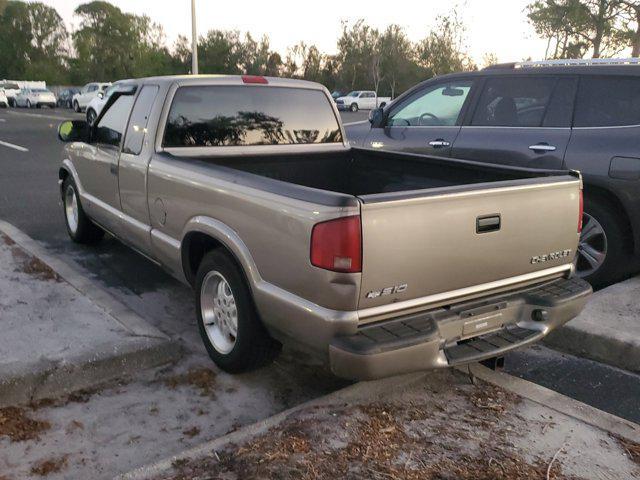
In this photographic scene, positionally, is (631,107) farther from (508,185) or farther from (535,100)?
(508,185)

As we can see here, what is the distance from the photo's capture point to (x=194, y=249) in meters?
4.11

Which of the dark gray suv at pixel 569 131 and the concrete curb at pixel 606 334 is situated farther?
the dark gray suv at pixel 569 131

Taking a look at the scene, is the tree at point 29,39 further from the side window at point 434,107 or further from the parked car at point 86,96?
the side window at point 434,107

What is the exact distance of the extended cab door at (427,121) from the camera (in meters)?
6.25

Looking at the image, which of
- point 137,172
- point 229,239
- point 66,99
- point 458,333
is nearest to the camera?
point 458,333

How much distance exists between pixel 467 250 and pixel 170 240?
2.06 metres

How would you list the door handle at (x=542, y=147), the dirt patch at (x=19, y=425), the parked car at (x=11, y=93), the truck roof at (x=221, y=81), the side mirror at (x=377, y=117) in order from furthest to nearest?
1. the parked car at (x=11, y=93)
2. the side mirror at (x=377, y=117)
3. the door handle at (x=542, y=147)
4. the truck roof at (x=221, y=81)
5. the dirt patch at (x=19, y=425)

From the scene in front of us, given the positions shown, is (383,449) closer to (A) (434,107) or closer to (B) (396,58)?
(A) (434,107)

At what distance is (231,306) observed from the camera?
3.75 metres

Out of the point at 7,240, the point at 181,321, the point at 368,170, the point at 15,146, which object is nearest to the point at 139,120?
the point at 181,321

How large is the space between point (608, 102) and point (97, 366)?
440cm

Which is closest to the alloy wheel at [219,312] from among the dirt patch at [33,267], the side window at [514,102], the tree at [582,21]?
the dirt patch at [33,267]

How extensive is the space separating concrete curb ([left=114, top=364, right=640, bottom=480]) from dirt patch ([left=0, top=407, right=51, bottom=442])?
748 mm

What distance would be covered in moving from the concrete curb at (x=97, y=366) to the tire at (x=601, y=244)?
11.3 ft
